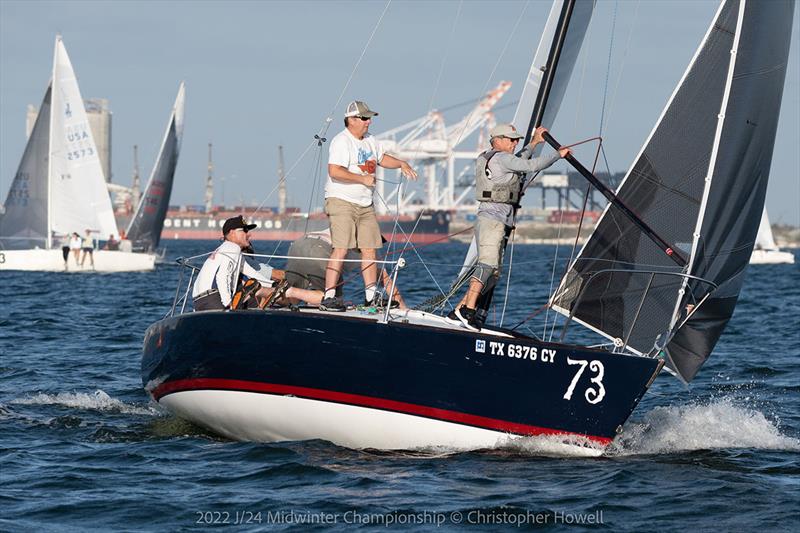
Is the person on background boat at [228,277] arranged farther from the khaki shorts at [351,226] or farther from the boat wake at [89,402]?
the boat wake at [89,402]

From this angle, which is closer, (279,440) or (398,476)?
(398,476)

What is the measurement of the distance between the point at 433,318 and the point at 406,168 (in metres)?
1.07

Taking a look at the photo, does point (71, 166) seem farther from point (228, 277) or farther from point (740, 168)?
point (740, 168)

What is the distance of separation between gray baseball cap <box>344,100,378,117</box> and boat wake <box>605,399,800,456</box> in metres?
2.76

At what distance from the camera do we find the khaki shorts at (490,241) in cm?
852


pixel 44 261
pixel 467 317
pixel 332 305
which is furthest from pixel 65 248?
pixel 467 317

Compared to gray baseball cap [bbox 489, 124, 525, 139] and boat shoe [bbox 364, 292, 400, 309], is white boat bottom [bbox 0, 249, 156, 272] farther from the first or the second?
gray baseball cap [bbox 489, 124, 525, 139]

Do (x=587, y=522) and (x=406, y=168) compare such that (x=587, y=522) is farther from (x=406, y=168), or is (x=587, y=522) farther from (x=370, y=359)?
(x=406, y=168)

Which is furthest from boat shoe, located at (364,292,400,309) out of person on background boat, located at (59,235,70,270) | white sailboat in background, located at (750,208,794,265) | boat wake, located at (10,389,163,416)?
white sailboat in background, located at (750,208,794,265)

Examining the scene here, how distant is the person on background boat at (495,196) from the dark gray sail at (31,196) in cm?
3110

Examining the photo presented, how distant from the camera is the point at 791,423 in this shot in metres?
9.95

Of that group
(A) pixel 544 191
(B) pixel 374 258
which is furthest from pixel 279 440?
(A) pixel 544 191

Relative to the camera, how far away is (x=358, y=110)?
8.69 meters

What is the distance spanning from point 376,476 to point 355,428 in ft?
2.16
